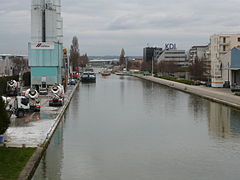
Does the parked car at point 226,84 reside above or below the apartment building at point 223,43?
below

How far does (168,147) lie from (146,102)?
12126mm

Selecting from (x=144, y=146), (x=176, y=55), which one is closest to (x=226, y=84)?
Result: (x=144, y=146)

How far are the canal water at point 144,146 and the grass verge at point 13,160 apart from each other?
1.35ft

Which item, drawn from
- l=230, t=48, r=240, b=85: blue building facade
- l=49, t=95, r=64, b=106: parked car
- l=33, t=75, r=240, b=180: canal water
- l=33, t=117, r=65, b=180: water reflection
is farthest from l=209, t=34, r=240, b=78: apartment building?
l=33, t=117, r=65, b=180: water reflection

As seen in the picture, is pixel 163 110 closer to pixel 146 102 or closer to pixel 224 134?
pixel 146 102

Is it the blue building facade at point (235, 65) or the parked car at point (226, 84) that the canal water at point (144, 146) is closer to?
the blue building facade at point (235, 65)

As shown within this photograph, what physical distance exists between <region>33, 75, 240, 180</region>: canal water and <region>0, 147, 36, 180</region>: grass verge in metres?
0.41

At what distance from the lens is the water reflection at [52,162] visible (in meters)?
8.36

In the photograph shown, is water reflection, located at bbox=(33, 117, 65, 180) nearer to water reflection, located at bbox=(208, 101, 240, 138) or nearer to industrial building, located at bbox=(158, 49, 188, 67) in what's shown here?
water reflection, located at bbox=(208, 101, 240, 138)

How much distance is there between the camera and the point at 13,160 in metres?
8.42

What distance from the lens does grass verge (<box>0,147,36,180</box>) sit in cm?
753

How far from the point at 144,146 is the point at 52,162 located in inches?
113

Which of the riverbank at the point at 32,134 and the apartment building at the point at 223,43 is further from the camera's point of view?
the apartment building at the point at 223,43

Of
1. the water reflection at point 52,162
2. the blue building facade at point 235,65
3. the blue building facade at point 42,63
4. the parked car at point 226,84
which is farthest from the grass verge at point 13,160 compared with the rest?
the parked car at point 226,84
